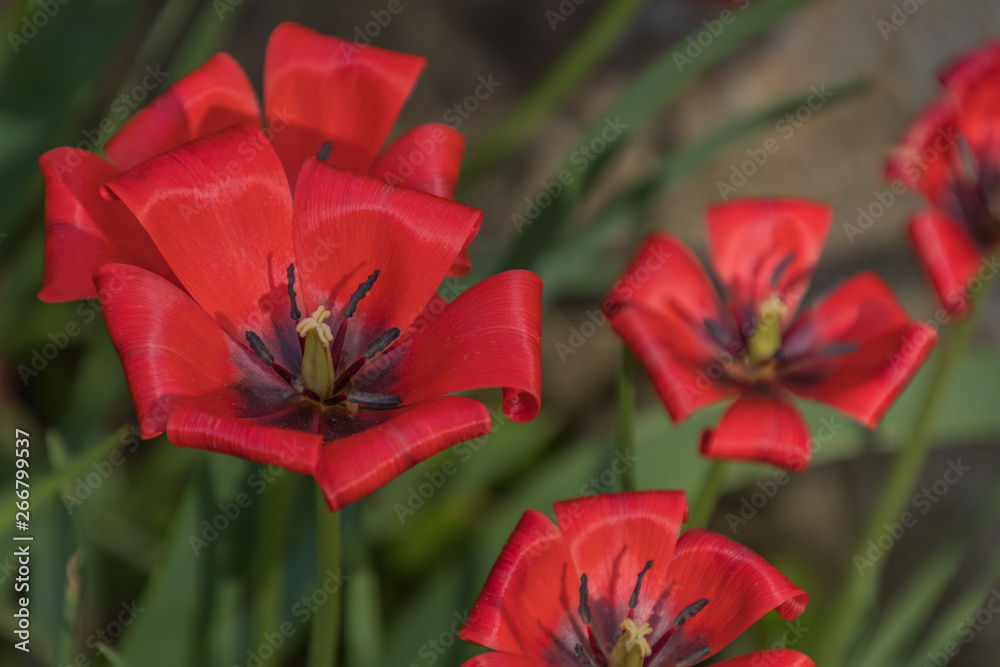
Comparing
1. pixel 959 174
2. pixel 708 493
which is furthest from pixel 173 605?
pixel 959 174

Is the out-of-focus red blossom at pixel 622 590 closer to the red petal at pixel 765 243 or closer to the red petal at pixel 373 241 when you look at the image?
the red petal at pixel 373 241

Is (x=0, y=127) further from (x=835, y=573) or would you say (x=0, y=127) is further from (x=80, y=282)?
(x=835, y=573)

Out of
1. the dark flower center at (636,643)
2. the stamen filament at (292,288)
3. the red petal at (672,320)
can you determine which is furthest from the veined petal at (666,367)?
the stamen filament at (292,288)

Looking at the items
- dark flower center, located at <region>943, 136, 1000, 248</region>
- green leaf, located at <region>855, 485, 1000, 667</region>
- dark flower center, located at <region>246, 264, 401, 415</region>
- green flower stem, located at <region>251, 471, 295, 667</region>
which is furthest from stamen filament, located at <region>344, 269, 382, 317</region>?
green leaf, located at <region>855, 485, 1000, 667</region>

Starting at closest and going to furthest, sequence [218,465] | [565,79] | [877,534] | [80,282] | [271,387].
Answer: [80,282]
[271,387]
[218,465]
[877,534]
[565,79]

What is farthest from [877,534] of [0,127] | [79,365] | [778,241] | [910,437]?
[79,365]

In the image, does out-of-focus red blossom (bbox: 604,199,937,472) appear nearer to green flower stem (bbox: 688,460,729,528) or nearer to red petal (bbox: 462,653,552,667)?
green flower stem (bbox: 688,460,729,528)

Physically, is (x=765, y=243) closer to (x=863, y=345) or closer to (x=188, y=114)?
(x=863, y=345)
